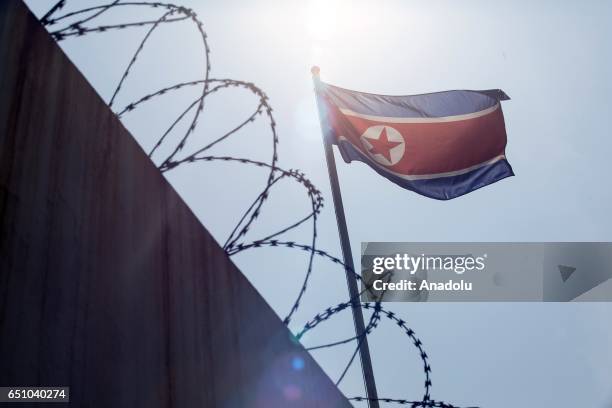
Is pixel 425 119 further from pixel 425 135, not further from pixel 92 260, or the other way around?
pixel 92 260

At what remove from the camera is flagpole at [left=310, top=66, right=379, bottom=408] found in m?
7.21

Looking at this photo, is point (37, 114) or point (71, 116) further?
point (71, 116)

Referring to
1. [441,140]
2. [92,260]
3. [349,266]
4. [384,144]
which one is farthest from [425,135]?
[92,260]

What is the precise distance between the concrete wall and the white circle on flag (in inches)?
196

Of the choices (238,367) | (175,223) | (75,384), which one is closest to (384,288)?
(238,367)

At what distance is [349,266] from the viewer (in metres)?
7.55

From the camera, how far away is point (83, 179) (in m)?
3.47

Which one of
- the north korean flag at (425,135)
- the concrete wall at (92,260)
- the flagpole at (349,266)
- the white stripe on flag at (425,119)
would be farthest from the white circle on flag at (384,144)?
the concrete wall at (92,260)

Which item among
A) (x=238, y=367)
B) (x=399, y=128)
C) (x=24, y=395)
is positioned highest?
(x=399, y=128)

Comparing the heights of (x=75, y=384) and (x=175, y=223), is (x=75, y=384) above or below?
below

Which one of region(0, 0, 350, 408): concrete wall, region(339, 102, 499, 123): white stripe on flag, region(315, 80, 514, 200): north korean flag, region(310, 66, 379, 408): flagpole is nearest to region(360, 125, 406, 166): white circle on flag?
region(315, 80, 514, 200): north korean flag

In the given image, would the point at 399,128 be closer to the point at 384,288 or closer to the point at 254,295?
the point at 384,288

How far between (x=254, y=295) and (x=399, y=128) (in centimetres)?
512

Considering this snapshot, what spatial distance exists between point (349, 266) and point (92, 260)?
172 inches
